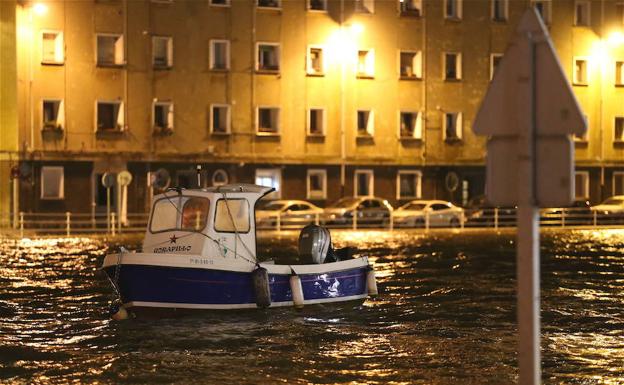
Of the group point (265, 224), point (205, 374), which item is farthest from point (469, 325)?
point (265, 224)

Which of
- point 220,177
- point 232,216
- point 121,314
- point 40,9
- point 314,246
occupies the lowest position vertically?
point 121,314

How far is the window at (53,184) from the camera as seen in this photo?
49031 millimetres

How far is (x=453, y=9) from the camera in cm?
5650

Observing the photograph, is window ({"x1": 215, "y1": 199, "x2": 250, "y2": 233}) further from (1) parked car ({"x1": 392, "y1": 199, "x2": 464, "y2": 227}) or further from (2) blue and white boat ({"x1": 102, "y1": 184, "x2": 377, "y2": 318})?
(1) parked car ({"x1": 392, "y1": 199, "x2": 464, "y2": 227})

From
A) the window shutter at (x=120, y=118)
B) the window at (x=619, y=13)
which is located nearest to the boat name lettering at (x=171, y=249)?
the window shutter at (x=120, y=118)

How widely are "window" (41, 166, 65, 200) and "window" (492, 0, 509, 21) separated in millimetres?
24789

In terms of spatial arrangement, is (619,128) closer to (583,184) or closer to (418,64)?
(583,184)

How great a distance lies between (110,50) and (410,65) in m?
15.8

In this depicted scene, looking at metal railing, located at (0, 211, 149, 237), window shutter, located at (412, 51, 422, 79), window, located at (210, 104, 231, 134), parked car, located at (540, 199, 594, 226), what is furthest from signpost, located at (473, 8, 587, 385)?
window shutter, located at (412, 51, 422, 79)

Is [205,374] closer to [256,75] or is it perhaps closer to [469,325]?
[469,325]

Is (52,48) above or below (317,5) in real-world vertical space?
below

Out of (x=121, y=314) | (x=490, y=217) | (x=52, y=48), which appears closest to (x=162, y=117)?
(x=52, y=48)

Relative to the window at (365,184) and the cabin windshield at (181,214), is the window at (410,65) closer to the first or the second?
the window at (365,184)

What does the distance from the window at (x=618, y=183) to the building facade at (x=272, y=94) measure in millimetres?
87
